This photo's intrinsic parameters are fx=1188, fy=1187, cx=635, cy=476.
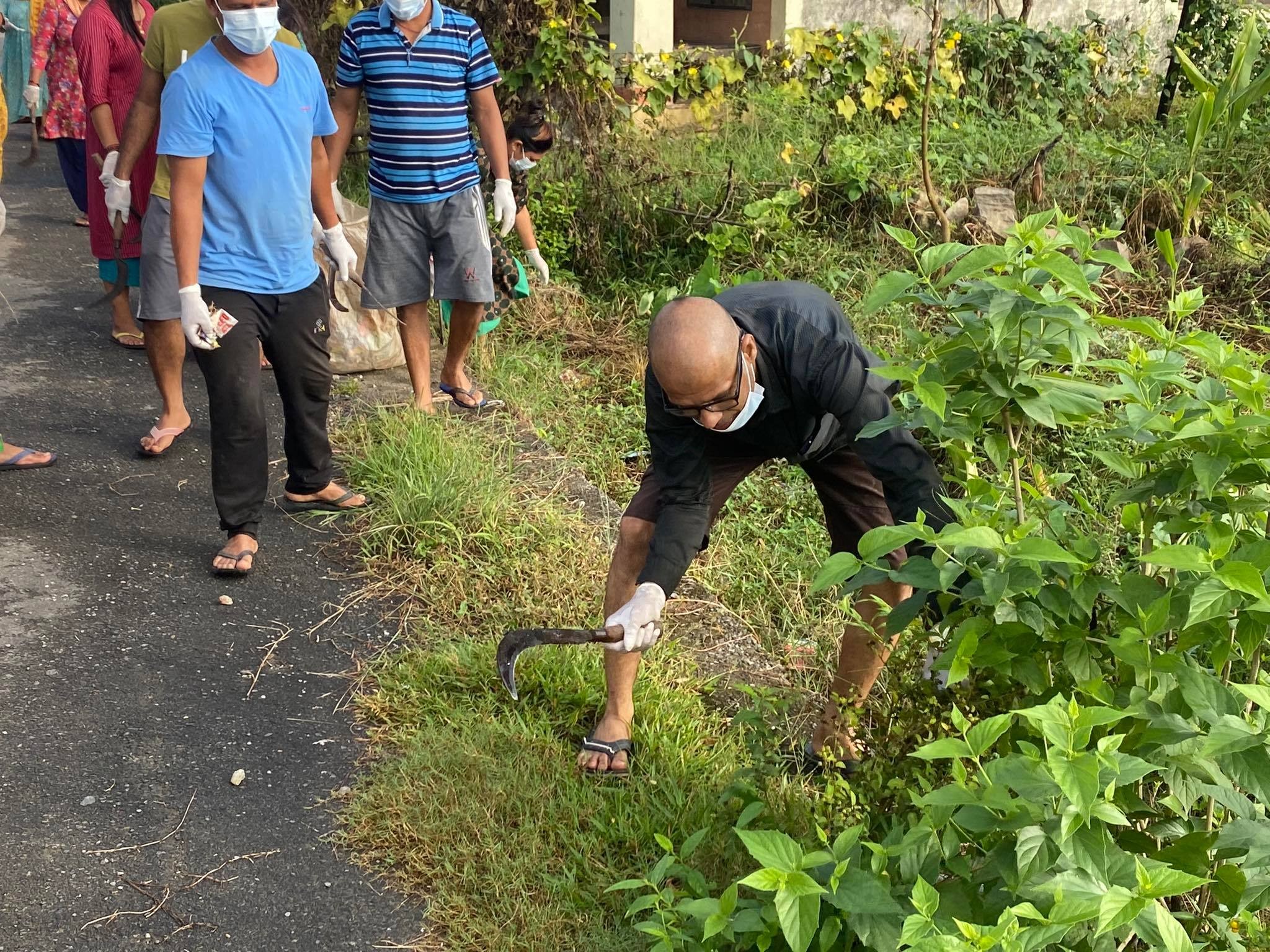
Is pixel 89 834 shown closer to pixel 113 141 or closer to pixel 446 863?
pixel 446 863

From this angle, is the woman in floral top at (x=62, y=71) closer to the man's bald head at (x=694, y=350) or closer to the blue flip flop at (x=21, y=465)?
the blue flip flop at (x=21, y=465)

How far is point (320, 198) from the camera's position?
176 inches

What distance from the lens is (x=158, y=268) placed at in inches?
180

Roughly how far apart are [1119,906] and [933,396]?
2.77ft

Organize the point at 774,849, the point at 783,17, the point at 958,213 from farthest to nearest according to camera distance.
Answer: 1. the point at 783,17
2. the point at 958,213
3. the point at 774,849

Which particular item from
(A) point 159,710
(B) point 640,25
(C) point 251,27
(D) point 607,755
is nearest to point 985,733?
(D) point 607,755

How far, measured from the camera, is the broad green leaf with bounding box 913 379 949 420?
1.98 meters

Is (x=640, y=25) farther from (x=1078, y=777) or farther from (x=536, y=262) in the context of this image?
(x=1078, y=777)

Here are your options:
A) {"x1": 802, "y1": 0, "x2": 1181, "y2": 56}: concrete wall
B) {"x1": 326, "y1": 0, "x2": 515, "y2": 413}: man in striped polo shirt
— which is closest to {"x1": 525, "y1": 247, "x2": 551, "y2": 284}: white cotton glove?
{"x1": 326, "y1": 0, "x2": 515, "y2": 413}: man in striped polo shirt

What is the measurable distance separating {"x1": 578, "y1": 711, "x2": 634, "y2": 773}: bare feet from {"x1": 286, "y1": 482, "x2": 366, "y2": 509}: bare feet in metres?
1.65

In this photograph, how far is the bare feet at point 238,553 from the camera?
4059 millimetres

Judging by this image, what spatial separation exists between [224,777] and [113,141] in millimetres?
3112

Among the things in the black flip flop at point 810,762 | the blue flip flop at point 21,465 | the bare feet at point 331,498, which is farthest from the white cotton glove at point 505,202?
the black flip flop at point 810,762

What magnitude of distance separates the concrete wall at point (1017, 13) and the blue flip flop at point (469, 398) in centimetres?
539
